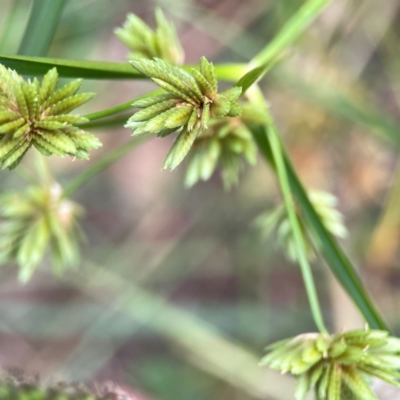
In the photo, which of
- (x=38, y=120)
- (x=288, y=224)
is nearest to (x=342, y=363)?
(x=288, y=224)

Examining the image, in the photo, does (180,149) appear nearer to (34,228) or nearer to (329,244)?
(329,244)

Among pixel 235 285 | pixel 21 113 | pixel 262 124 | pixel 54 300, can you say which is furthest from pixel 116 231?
pixel 21 113

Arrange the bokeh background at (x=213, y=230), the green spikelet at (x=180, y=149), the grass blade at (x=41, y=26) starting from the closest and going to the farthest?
the green spikelet at (x=180, y=149)
the grass blade at (x=41, y=26)
the bokeh background at (x=213, y=230)

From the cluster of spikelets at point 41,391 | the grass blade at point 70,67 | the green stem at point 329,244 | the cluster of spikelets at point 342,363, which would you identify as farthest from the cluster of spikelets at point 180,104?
the cluster of spikelets at point 41,391

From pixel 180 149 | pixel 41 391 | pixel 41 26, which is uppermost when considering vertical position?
pixel 41 26

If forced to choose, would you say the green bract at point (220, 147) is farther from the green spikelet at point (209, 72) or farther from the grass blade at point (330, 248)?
the green spikelet at point (209, 72)

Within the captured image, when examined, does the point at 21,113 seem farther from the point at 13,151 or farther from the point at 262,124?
the point at 262,124
